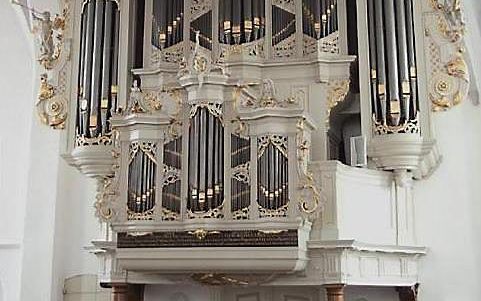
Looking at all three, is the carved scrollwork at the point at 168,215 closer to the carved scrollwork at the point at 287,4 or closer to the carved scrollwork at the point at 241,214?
the carved scrollwork at the point at 241,214

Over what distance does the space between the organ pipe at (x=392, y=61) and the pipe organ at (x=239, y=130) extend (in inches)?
0.7

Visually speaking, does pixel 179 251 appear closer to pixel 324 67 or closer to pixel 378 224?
pixel 378 224

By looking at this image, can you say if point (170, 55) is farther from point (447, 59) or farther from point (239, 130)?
point (447, 59)

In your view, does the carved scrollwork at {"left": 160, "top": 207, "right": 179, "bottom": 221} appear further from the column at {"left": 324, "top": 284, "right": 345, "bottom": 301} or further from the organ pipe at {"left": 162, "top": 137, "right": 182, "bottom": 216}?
the column at {"left": 324, "top": 284, "right": 345, "bottom": 301}

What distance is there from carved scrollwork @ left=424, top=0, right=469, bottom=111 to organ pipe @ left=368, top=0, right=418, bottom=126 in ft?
0.85

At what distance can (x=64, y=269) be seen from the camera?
39.5ft

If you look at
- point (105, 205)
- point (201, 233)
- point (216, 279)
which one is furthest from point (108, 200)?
point (216, 279)

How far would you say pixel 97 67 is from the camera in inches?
464

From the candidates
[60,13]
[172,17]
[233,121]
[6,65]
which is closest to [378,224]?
[233,121]

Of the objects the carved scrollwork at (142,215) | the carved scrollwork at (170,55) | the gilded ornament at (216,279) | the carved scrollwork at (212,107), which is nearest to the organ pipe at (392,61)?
the carved scrollwork at (212,107)

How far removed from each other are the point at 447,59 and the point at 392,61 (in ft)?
2.40

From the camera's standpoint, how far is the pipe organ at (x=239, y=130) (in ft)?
31.8

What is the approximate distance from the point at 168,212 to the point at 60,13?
4.36m

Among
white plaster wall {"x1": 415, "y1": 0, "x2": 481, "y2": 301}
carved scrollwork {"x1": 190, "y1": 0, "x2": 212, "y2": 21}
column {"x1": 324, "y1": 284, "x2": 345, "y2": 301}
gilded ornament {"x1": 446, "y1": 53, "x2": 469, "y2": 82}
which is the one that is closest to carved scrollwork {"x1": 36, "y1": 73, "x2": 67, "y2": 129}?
carved scrollwork {"x1": 190, "y1": 0, "x2": 212, "y2": 21}
